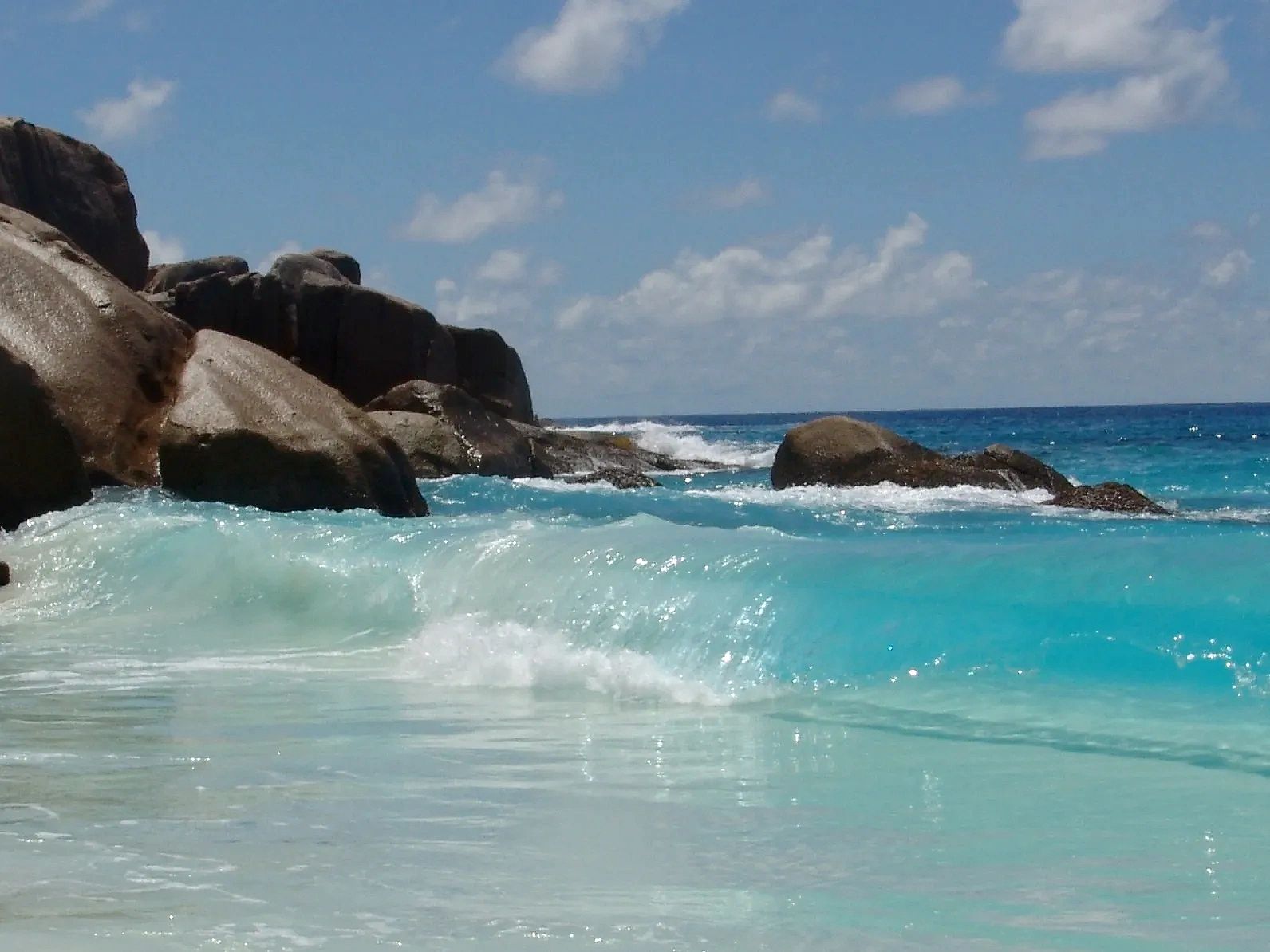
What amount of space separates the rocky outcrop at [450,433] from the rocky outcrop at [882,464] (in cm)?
445

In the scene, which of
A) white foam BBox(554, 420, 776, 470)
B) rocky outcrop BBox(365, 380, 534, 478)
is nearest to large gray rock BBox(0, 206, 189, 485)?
rocky outcrop BBox(365, 380, 534, 478)

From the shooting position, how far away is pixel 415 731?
619 cm

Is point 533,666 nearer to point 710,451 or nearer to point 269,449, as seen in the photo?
point 269,449

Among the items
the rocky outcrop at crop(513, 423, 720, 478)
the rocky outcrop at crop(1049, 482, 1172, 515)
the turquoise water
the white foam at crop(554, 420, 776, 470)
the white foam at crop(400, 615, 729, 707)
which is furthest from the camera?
the white foam at crop(554, 420, 776, 470)

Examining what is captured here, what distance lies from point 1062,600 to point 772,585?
5.20 feet

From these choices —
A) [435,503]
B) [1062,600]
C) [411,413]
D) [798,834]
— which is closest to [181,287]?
[411,413]

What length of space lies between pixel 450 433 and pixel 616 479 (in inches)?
179

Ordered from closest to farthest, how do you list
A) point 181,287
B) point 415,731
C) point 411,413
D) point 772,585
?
point 415,731
point 772,585
point 411,413
point 181,287

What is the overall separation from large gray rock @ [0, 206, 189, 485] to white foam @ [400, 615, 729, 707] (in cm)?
644

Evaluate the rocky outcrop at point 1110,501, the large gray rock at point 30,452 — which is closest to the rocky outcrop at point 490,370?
the rocky outcrop at point 1110,501

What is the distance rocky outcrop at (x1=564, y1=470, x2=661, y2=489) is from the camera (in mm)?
25234

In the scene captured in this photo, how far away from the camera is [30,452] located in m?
13.2

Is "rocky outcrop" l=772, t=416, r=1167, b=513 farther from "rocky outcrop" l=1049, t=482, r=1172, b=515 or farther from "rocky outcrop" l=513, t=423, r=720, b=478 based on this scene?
"rocky outcrop" l=513, t=423, r=720, b=478

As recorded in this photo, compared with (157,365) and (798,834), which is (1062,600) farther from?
(157,365)
